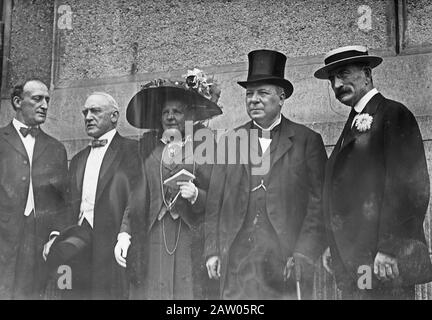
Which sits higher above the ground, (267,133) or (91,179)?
(267,133)

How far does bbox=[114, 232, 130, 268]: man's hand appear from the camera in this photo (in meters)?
7.66

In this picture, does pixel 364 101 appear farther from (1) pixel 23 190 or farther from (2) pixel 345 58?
(1) pixel 23 190

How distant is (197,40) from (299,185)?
1407 millimetres

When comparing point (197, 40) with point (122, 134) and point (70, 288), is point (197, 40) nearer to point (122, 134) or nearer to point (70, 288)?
point (122, 134)

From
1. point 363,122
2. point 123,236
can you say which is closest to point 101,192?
point 123,236

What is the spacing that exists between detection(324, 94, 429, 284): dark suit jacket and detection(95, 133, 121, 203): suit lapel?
1.55 metres

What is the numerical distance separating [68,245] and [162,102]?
1.24m

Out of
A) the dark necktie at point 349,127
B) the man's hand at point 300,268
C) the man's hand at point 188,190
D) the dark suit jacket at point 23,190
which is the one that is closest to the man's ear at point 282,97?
the dark necktie at point 349,127

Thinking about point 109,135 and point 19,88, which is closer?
point 109,135

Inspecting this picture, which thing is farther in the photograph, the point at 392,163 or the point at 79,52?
the point at 79,52

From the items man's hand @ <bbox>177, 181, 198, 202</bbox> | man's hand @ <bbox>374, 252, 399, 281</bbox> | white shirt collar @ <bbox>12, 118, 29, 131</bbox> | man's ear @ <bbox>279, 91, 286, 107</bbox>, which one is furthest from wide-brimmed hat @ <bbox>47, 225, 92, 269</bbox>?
man's hand @ <bbox>374, 252, 399, 281</bbox>

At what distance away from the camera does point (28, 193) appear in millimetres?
7949

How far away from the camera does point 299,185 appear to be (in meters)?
7.50
